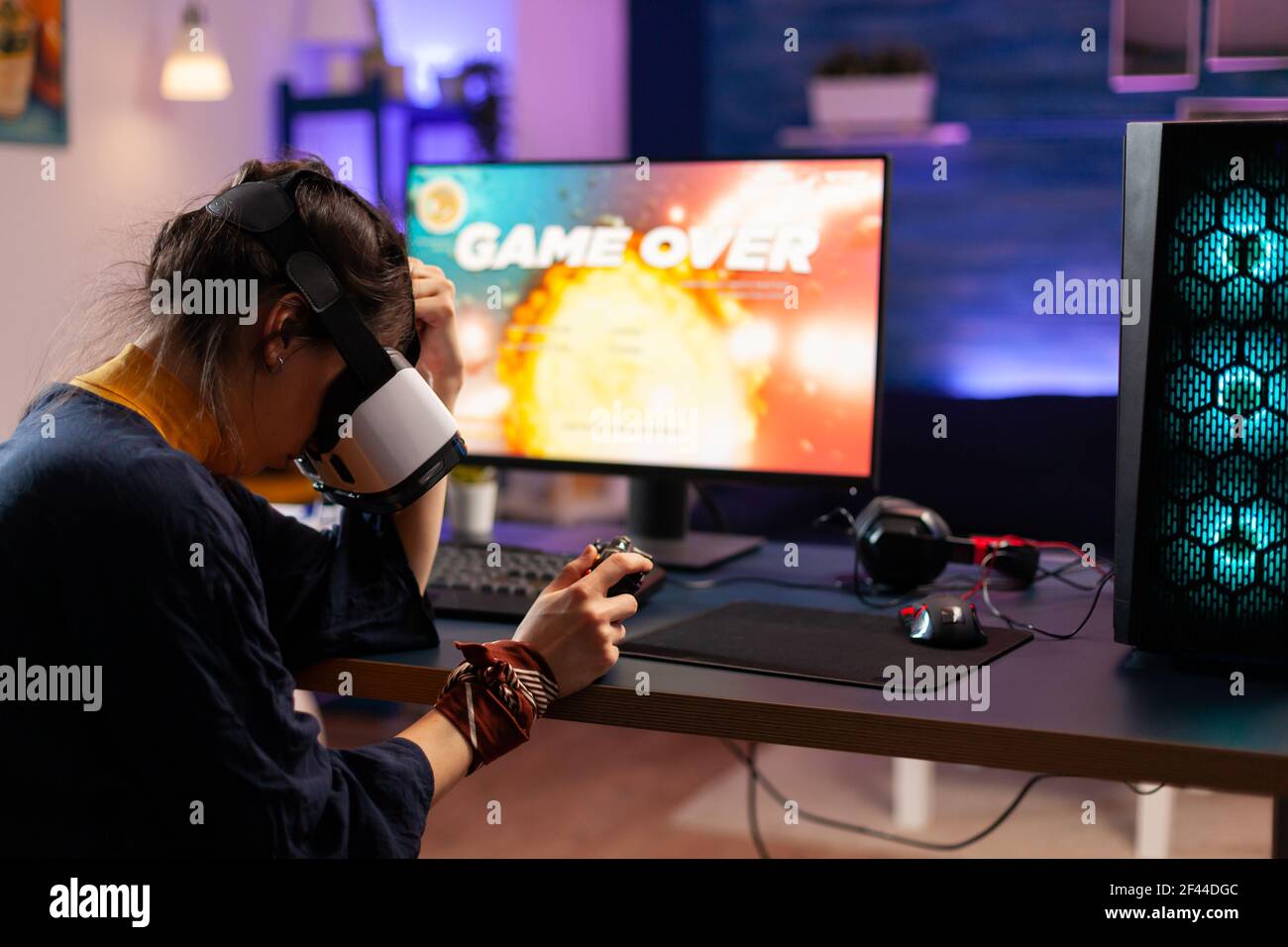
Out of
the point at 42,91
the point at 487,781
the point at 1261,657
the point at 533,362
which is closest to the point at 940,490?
the point at 487,781

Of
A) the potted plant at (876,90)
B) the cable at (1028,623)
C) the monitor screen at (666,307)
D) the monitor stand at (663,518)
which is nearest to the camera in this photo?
the cable at (1028,623)

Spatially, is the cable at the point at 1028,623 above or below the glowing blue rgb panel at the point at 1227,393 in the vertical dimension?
below

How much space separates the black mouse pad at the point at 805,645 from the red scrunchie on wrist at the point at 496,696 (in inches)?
4.4

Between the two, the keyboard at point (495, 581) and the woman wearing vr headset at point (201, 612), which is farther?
the keyboard at point (495, 581)

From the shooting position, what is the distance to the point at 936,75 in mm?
3482

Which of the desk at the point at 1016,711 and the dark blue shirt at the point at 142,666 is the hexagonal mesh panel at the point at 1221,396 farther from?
the dark blue shirt at the point at 142,666

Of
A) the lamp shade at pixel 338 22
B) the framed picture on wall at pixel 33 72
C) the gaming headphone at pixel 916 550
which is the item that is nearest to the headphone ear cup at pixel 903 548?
the gaming headphone at pixel 916 550

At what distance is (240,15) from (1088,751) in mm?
3410

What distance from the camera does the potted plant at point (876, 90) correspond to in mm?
3301

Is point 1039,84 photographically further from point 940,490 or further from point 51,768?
point 51,768

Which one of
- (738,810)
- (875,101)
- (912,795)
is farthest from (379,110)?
(912,795)

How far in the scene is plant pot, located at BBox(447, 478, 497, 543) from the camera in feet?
5.39

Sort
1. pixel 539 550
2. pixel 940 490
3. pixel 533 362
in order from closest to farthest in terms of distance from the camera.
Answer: pixel 539 550 → pixel 533 362 → pixel 940 490
